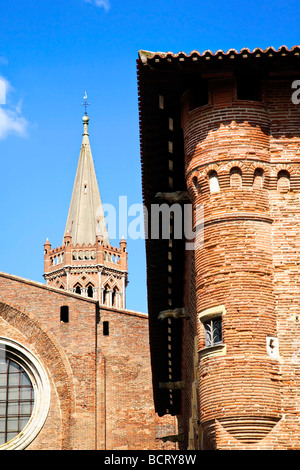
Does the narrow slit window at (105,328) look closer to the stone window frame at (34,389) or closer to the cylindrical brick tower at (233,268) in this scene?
the stone window frame at (34,389)

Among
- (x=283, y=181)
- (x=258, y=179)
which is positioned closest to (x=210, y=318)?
(x=258, y=179)

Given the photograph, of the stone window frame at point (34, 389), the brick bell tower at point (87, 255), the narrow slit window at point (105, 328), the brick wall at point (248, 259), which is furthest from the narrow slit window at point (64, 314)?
the brick bell tower at point (87, 255)

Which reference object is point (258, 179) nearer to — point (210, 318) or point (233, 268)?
point (233, 268)

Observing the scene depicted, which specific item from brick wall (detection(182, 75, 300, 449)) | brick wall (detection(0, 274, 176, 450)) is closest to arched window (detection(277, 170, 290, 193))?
brick wall (detection(182, 75, 300, 449))

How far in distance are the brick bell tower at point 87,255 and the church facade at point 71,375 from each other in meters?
29.9

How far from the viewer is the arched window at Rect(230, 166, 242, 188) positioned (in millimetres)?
15258

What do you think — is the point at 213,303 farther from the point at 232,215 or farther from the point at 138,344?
the point at 138,344

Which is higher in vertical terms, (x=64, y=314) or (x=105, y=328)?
(x=64, y=314)

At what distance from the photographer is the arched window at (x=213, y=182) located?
15395 mm

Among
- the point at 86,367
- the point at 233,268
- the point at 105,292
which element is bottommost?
the point at 233,268

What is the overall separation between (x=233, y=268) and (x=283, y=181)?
5.34 feet

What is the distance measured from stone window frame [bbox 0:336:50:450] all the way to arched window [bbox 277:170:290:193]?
25015 mm

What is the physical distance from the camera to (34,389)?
39.2m

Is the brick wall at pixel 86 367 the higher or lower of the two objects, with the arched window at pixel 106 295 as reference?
lower
